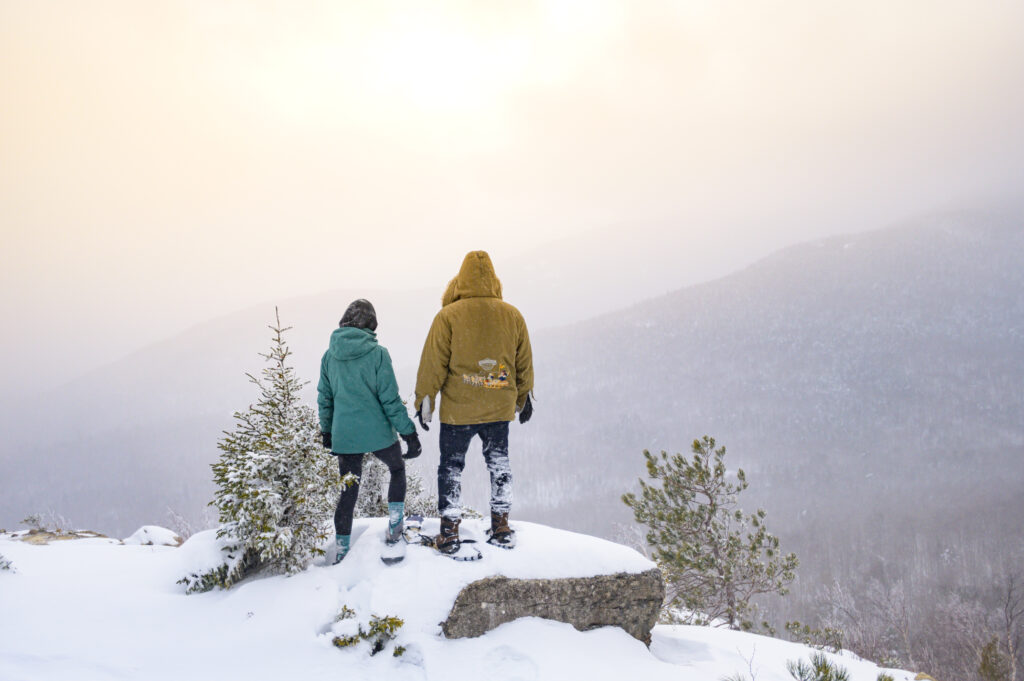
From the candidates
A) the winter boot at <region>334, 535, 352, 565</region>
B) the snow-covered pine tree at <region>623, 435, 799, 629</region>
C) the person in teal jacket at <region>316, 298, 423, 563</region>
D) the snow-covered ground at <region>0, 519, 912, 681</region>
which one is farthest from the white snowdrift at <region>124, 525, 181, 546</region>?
the snow-covered pine tree at <region>623, 435, 799, 629</region>

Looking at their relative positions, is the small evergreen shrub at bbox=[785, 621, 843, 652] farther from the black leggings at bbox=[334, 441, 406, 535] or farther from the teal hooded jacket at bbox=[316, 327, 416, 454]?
the teal hooded jacket at bbox=[316, 327, 416, 454]

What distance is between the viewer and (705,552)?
41.5 ft

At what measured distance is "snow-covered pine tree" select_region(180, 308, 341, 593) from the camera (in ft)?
15.9

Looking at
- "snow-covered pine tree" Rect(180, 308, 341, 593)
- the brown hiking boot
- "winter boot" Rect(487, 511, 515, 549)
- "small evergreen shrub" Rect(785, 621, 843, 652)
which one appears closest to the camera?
"snow-covered pine tree" Rect(180, 308, 341, 593)

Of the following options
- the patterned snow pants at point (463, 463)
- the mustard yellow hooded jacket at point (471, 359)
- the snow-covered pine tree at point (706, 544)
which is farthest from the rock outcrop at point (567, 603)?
the snow-covered pine tree at point (706, 544)

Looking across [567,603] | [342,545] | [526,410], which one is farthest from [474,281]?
[567,603]

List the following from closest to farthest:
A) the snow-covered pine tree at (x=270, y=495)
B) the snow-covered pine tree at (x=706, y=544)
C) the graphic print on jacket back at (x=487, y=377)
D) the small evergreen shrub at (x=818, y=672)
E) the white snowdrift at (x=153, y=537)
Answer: the small evergreen shrub at (x=818, y=672) < the snow-covered pine tree at (x=270, y=495) < the graphic print on jacket back at (x=487, y=377) < the white snowdrift at (x=153, y=537) < the snow-covered pine tree at (x=706, y=544)

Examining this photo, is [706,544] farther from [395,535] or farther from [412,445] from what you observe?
[412,445]

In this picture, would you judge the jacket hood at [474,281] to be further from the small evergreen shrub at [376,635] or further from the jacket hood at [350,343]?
the small evergreen shrub at [376,635]

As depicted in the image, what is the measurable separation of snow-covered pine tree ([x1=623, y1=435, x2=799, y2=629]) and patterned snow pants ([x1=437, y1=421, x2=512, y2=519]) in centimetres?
780

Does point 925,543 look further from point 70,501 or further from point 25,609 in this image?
point 70,501

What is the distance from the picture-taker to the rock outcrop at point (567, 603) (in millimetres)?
4535

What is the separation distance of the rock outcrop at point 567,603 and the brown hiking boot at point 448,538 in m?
0.58

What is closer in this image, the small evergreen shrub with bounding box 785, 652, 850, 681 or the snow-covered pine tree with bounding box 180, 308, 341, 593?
the small evergreen shrub with bounding box 785, 652, 850, 681
